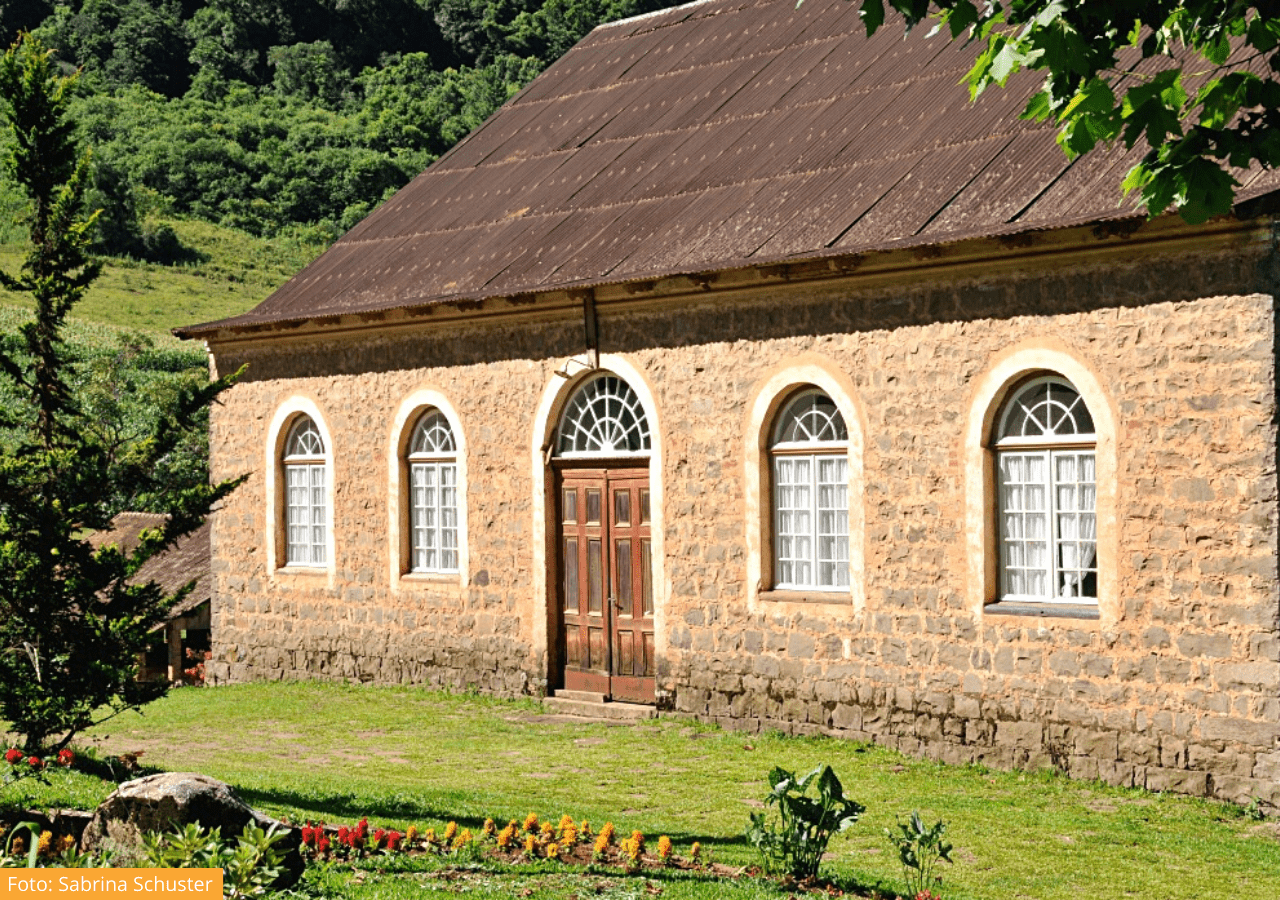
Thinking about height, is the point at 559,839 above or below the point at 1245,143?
below

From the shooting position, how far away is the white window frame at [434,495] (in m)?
17.6

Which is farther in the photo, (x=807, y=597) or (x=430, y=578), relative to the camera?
(x=430, y=578)

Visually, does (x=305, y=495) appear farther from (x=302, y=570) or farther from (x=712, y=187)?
(x=712, y=187)

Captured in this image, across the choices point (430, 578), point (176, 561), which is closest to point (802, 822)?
point (430, 578)

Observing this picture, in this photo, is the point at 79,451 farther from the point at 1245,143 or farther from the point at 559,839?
the point at 1245,143

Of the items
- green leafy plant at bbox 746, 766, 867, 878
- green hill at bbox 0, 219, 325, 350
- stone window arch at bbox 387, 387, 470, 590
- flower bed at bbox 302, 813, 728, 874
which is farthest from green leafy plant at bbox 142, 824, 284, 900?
green hill at bbox 0, 219, 325, 350

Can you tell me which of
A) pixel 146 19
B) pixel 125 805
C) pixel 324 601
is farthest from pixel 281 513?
pixel 146 19

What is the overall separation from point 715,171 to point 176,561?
32.8ft

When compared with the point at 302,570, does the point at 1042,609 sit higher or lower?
lower

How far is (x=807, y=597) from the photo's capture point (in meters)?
14.1

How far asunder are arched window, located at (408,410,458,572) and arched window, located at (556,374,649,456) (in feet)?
5.36

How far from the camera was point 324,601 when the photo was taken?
19.0m

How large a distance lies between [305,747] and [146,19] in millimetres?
84633

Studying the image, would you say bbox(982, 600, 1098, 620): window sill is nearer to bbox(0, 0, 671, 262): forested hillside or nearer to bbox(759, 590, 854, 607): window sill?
bbox(759, 590, 854, 607): window sill
